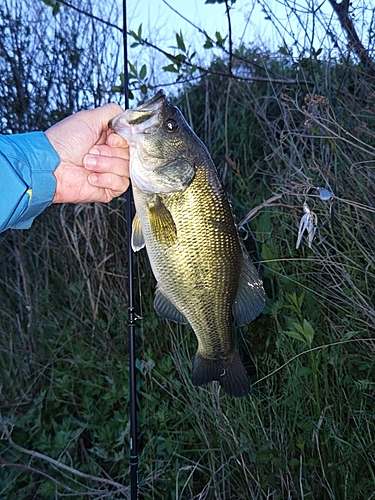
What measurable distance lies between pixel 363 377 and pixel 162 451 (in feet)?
3.92

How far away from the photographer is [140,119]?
167 centimetres

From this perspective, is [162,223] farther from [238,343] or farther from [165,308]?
[238,343]

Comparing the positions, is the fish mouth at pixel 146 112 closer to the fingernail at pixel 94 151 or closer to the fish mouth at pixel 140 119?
the fish mouth at pixel 140 119

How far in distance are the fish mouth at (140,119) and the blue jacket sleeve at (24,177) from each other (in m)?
0.29

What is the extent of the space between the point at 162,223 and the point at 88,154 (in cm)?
46

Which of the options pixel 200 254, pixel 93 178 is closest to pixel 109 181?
pixel 93 178

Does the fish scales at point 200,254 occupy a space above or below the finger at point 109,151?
below

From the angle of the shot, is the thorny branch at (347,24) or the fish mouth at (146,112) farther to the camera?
the thorny branch at (347,24)

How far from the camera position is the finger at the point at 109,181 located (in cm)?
192

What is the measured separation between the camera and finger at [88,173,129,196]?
6.29 feet

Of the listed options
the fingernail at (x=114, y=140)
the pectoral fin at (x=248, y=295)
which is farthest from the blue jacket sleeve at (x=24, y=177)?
the pectoral fin at (x=248, y=295)

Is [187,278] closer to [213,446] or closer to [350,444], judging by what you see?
[350,444]

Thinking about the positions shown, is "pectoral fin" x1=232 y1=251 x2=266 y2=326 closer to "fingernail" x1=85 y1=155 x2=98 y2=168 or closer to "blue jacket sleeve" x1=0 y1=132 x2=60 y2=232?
"fingernail" x1=85 y1=155 x2=98 y2=168

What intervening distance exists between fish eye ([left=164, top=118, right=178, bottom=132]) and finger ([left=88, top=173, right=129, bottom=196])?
34 cm
